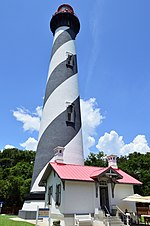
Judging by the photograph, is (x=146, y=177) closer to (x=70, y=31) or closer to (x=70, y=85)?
(x=70, y=85)

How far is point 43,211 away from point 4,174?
62.8 ft

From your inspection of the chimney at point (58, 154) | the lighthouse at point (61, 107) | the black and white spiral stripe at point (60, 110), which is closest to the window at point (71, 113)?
the lighthouse at point (61, 107)

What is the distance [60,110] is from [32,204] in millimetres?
6982

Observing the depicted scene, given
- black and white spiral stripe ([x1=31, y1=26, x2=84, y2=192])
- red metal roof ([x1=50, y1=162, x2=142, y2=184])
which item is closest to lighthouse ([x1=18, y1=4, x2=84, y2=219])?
black and white spiral stripe ([x1=31, y1=26, x2=84, y2=192])

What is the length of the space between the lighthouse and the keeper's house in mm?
1796

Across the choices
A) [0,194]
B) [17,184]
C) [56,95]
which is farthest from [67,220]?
[0,194]

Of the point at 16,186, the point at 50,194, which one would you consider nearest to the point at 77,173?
the point at 50,194

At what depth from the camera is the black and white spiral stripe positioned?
50.1 ft

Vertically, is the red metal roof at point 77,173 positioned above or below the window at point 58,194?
above

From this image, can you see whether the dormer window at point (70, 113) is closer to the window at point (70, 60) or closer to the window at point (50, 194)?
the window at point (70, 60)

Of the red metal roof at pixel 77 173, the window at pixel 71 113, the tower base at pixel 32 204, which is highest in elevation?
the window at pixel 71 113

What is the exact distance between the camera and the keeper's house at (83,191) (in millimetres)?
11234

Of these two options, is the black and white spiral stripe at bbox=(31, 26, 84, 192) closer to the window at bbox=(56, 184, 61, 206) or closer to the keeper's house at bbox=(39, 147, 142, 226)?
the keeper's house at bbox=(39, 147, 142, 226)

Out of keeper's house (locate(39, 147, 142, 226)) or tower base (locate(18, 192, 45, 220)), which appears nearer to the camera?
keeper's house (locate(39, 147, 142, 226))
